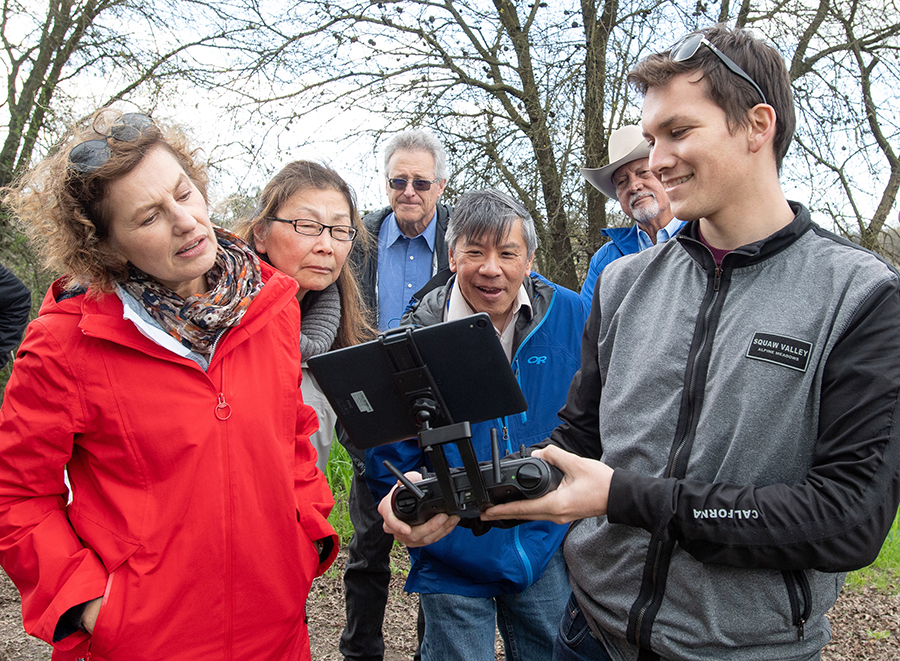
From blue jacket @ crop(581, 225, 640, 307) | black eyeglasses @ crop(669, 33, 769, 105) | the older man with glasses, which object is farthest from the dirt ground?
black eyeglasses @ crop(669, 33, 769, 105)

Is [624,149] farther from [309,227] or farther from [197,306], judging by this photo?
[197,306]

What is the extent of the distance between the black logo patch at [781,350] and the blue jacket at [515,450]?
3.57ft

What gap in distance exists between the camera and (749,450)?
1.38 meters

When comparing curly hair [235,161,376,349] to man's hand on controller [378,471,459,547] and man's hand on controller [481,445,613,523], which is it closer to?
man's hand on controller [378,471,459,547]

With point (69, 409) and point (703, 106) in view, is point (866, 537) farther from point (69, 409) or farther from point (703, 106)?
point (69, 409)

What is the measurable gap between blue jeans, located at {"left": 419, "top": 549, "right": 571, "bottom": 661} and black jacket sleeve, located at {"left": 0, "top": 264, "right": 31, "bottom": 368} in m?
2.99

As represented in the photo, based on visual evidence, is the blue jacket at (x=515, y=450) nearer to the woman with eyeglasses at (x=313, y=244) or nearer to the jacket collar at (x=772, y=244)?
the woman with eyeglasses at (x=313, y=244)

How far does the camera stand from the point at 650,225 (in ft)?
11.9

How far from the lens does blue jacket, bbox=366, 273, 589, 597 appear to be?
2.26 metres

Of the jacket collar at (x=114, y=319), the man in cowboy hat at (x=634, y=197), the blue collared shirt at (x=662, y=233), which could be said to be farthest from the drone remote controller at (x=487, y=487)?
the man in cowboy hat at (x=634, y=197)

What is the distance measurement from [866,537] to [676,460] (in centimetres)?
36

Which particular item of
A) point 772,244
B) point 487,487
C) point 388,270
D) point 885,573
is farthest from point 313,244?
point 885,573

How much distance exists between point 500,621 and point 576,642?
80 centimetres

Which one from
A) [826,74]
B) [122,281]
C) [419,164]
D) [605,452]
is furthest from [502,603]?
[826,74]
